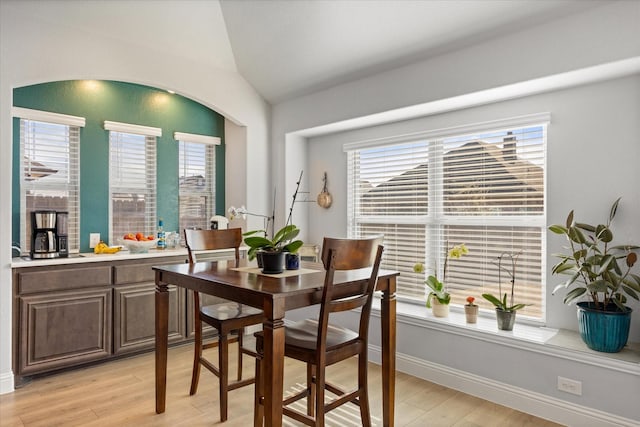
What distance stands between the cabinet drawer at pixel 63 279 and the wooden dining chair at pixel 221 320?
1.03 metres

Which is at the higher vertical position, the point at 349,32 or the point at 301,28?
the point at 301,28

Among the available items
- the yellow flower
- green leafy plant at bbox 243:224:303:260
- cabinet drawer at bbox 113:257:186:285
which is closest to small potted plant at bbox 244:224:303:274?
green leafy plant at bbox 243:224:303:260

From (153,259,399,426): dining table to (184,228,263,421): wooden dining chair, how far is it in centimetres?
26

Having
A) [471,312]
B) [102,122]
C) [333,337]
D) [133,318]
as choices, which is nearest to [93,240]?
[133,318]

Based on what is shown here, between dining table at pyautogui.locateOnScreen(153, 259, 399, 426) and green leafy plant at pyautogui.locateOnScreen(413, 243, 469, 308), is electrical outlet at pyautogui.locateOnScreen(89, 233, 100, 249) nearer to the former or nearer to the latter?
dining table at pyautogui.locateOnScreen(153, 259, 399, 426)

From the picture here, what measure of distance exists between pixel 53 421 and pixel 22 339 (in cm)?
80

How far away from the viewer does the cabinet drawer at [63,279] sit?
119 inches

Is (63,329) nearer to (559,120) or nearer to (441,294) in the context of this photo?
(441,294)

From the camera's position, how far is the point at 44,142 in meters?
3.64

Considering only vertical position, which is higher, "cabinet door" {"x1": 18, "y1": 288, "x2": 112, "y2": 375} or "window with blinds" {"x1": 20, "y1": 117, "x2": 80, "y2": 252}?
"window with blinds" {"x1": 20, "y1": 117, "x2": 80, "y2": 252}

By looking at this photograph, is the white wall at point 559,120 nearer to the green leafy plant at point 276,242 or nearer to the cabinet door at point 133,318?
the green leafy plant at point 276,242

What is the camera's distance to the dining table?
1802 millimetres

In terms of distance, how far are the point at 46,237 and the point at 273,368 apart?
8.20ft

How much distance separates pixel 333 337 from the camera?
2.21 m
